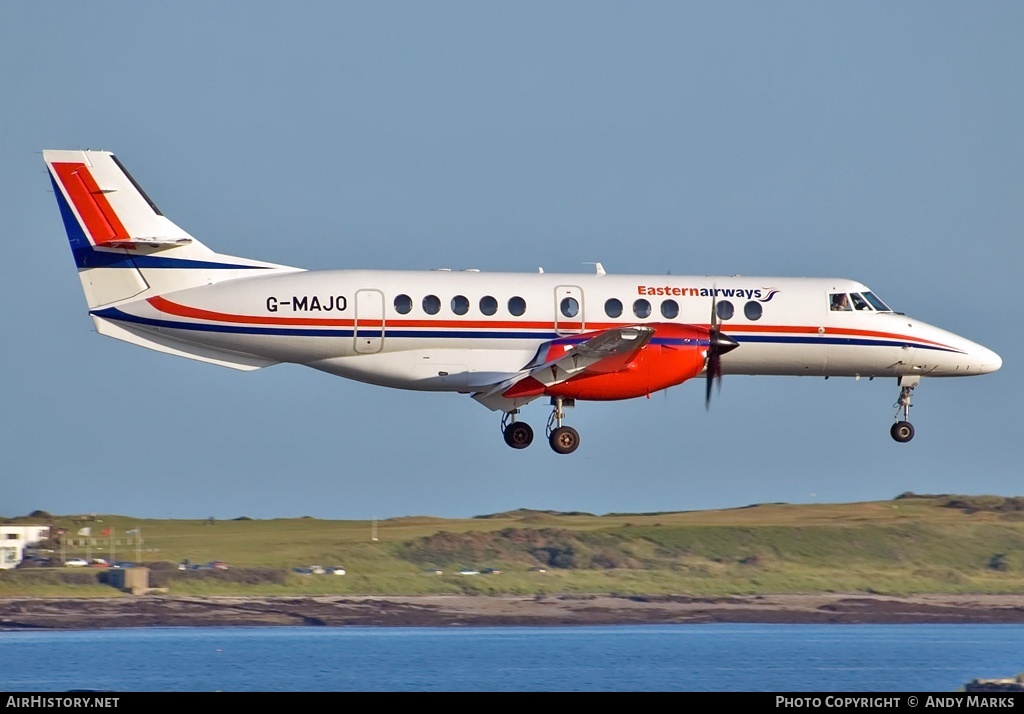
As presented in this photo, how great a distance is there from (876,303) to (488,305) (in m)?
10.1

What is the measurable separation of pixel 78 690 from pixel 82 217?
871 inches

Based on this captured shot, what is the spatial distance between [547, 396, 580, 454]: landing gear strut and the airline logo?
3.25 meters

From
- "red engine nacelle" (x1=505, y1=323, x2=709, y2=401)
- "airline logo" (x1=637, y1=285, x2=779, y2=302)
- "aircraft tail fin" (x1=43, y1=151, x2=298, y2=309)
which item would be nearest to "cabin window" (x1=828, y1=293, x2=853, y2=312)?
"airline logo" (x1=637, y1=285, x2=779, y2=302)

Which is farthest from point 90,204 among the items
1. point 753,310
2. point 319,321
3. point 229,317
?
point 753,310

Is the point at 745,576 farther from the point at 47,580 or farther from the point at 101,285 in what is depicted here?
the point at 101,285

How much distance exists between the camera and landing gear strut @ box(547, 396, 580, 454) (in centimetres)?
3353

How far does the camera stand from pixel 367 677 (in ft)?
175

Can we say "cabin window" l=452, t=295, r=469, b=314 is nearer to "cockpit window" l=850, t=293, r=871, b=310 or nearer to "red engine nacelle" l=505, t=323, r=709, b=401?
"red engine nacelle" l=505, t=323, r=709, b=401

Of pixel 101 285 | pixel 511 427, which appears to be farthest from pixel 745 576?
pixel 101 285

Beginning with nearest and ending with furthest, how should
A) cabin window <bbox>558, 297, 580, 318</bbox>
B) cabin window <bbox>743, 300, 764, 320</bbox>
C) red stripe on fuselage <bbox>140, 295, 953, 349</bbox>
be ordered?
red stripe on fuselage <bbox>140, 295, 953, 349</bbox>, cabin window <bbox>558, 297, 580, 318</bbox>, cabin window <bbox>743, 300, 764, 320</bbox>

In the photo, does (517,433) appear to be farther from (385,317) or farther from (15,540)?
(15,540)

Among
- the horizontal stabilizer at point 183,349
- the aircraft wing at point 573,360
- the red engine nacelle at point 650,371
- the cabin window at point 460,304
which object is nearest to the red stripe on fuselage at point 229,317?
the horizontal stabilizer at point 183,349

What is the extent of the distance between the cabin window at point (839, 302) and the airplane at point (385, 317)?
3.03 metres

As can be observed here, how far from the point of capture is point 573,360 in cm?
3194
